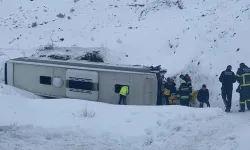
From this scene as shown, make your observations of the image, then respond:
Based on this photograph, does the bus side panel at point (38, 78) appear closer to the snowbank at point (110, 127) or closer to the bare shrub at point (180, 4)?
the snowbank at point (110, 127)

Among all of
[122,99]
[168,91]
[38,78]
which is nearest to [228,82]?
[168,91]

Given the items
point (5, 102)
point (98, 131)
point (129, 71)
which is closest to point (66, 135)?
point (98, 131)

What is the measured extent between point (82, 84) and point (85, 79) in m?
0.27

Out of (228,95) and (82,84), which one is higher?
(82,84)

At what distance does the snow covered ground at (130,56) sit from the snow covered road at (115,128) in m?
0.02

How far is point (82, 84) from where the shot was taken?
16.7m

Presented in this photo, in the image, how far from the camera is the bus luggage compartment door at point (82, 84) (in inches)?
647

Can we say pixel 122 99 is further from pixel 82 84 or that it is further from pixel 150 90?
pixel 82 84

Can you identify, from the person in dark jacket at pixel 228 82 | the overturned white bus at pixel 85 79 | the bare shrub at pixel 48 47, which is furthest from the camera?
the bare shrub at pixel 48 47

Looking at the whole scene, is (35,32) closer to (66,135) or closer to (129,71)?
(129,71)

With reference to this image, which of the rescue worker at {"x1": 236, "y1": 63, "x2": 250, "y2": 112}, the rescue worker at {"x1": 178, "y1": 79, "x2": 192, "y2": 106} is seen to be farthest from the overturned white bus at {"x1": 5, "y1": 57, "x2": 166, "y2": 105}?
the rescue worker at {"x1": 236, "y1": 63, "x2": 250, "y2": 112}

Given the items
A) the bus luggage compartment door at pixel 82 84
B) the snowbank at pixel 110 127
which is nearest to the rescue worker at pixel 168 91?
the bus luggage compartment door at pixel 82 84

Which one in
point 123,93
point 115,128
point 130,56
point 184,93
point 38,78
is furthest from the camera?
point 130,56

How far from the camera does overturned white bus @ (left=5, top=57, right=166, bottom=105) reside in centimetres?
1566
